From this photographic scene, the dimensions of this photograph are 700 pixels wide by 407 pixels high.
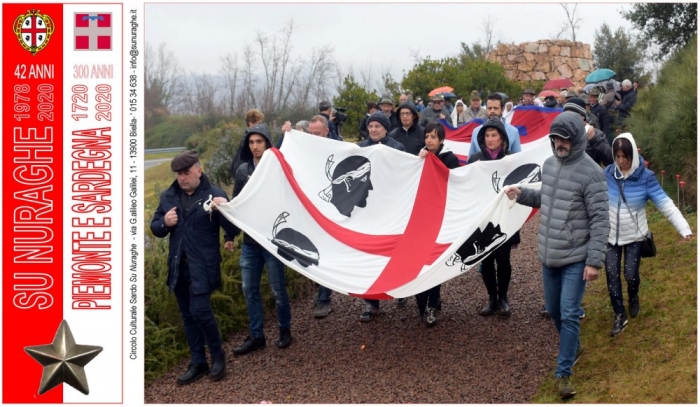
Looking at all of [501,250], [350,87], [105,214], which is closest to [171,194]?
[105,214]

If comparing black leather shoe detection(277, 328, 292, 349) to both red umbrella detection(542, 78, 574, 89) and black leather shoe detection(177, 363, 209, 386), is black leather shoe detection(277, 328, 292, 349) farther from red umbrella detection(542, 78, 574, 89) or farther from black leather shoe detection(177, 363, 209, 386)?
red umbrella detection(542, 78, 574, 89)

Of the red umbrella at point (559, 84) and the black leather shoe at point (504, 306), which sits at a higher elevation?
the red umbrella at point (559, 84)

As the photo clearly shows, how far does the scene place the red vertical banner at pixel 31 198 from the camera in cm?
531

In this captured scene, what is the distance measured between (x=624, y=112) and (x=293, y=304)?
9.89 metres

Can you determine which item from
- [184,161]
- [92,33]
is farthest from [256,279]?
[92,33]

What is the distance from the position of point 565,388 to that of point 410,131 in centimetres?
367

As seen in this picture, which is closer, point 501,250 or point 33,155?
point 33,155

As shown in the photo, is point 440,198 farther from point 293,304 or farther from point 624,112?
point 624,112

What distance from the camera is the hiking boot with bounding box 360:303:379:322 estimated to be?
715cm

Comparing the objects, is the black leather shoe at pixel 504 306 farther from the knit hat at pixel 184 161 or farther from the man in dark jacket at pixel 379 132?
the knit hat at pixel 184 161

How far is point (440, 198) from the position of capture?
6.74 meters

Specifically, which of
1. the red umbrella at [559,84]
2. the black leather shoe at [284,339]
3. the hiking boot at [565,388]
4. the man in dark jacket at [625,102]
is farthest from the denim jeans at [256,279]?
the red umbrella at [559,84]

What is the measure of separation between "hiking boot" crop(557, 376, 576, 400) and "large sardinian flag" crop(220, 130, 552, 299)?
4.01 feet

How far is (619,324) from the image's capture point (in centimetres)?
637
